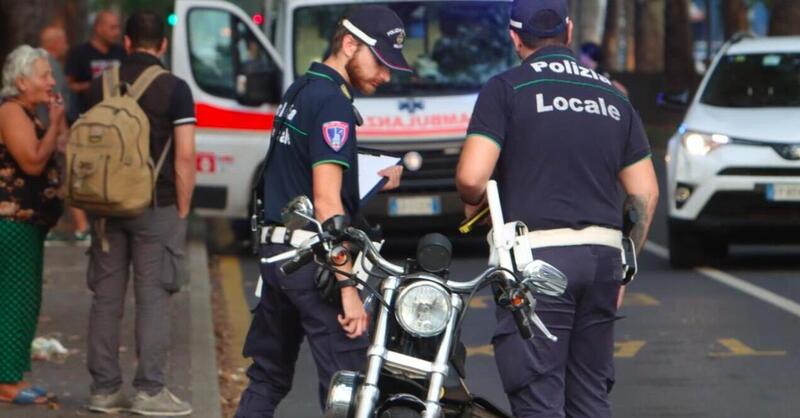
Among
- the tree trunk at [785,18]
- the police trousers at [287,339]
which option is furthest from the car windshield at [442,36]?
the tree trunk at [785,18]

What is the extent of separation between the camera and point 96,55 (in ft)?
56.9

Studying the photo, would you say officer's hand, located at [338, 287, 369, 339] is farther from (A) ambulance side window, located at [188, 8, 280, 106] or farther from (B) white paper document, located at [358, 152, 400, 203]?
(A) ambulance side window, located at [188, 8, 280, 106]

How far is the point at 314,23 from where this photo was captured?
16344mm

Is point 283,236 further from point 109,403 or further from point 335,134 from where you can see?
point 109,403

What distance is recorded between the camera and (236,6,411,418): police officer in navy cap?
6246 millimetres

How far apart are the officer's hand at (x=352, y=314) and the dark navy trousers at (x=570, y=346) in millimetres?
448

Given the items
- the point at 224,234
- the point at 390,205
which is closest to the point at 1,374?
the point at 390,205

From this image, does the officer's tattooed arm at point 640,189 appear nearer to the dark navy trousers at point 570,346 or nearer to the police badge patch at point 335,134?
the dark navy trousers at point 570,346

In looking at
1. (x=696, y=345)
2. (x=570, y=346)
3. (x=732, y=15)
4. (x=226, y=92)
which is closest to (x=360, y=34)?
(x=570, y=346)

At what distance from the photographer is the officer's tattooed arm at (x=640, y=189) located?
6.36 metres

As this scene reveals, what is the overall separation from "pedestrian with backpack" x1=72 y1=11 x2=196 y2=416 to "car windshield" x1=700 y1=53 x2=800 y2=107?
294 inches

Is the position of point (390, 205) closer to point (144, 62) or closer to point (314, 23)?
point (314, 23)

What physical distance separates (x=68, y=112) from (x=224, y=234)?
305 cm

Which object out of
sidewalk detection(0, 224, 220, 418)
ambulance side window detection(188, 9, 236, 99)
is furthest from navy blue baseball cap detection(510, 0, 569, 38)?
ambulance side window detection(188, 9, 236, 99)
